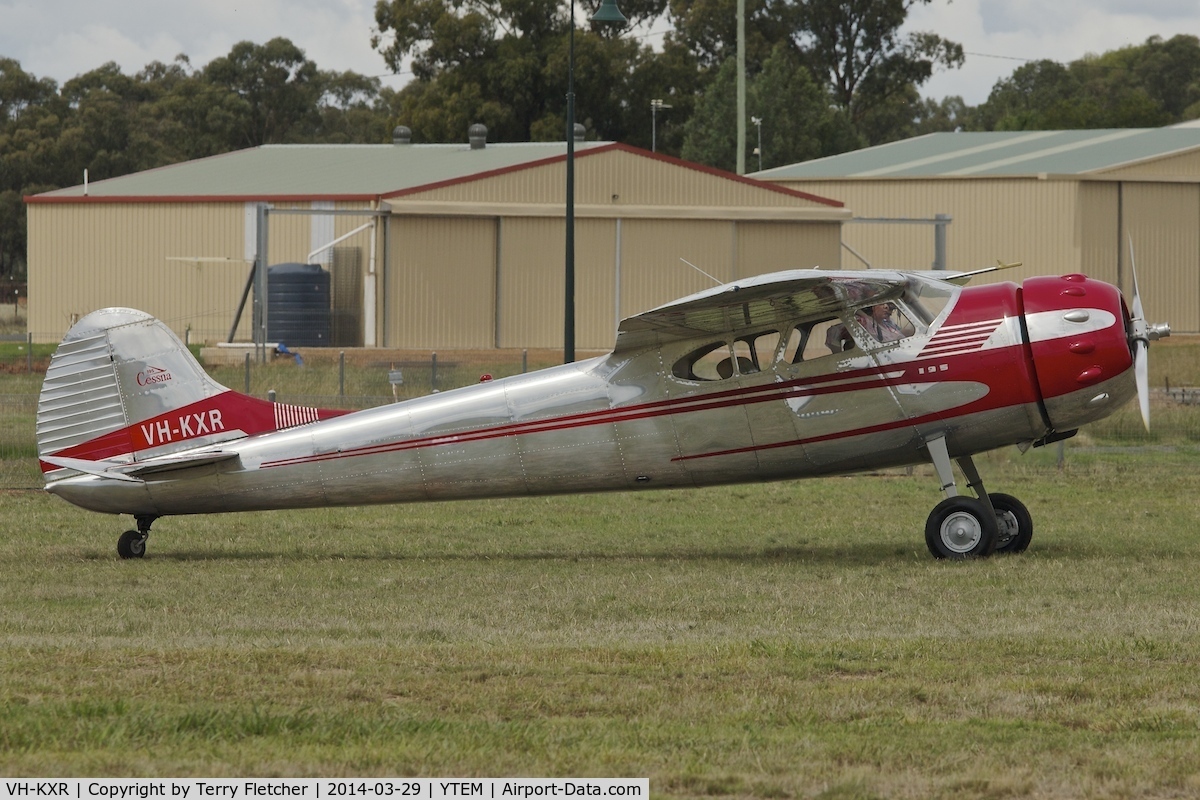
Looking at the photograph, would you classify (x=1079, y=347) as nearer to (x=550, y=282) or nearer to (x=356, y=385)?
(x=356, y=385)

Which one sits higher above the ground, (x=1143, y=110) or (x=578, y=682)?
(x=1143, y=110)

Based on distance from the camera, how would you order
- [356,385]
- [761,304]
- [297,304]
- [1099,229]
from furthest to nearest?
[1099,229], [297,304], [356,385], [761,304]

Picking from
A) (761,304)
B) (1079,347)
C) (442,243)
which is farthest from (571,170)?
(1079,347)

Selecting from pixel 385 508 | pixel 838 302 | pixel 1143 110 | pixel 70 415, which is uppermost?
pixel 1143 110

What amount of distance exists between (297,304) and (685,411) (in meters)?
30.7

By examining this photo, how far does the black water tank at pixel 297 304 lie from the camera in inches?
1706

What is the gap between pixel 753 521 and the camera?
17.4m

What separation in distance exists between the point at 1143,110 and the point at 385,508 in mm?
82422

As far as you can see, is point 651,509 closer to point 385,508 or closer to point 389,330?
point 385,508

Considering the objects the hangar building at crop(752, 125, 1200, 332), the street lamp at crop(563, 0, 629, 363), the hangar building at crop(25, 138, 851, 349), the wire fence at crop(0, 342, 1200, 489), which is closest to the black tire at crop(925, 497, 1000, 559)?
the wire fence at crop(0, 342, 1200, 489)

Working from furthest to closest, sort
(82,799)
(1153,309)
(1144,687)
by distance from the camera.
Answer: (1153,309)
(1144,687)
(82,799)

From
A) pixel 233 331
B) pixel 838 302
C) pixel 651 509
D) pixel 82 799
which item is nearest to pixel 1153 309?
pixel 233 331

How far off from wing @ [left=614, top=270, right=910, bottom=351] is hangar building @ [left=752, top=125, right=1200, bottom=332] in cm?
3732

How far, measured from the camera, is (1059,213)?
52.9 m
